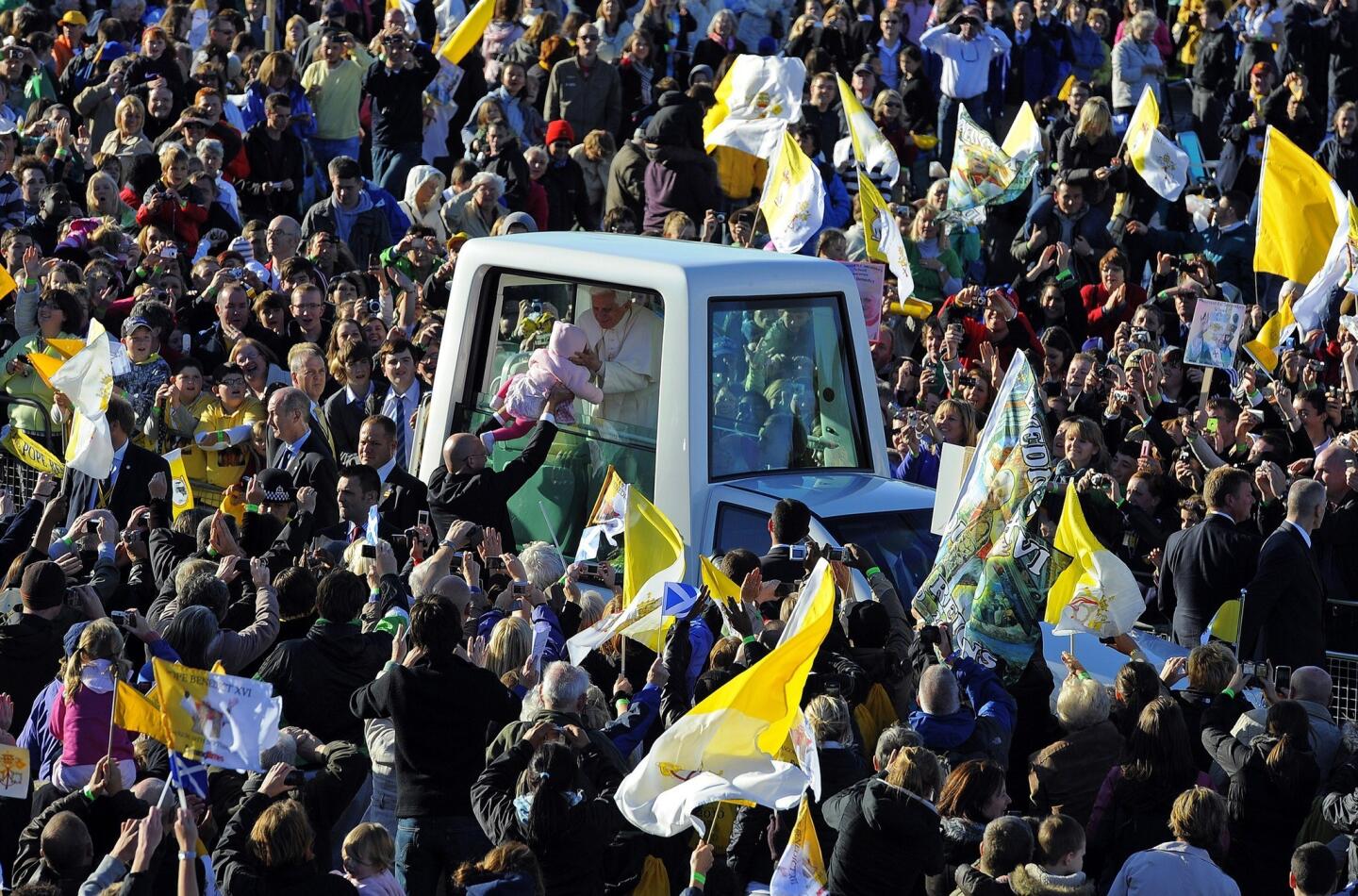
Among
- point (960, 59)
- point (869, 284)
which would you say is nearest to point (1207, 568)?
point (869, 284)

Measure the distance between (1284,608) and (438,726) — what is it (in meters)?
4.01

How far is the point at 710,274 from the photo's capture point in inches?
374

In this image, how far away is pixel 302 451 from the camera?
10664 mm

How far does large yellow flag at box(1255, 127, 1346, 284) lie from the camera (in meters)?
12.4

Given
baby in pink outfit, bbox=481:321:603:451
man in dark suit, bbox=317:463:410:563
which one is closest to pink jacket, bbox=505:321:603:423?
baby in pink outfit, bbox=481:321:603:451

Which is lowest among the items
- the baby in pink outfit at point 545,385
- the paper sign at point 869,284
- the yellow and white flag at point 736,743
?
the yellow and white flag at point 736,743

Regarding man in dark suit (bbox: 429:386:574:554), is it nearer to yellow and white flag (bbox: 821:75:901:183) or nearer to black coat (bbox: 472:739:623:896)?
black coat (bbox: 472:739:623:896)

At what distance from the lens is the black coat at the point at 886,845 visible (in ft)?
21.9

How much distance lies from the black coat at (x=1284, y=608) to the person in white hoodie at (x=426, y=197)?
766 centimetres

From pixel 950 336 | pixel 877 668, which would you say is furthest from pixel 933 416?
pixel 877 668

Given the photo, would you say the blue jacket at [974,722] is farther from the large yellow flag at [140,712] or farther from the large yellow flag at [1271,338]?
the large yellow flag at [1271,338]

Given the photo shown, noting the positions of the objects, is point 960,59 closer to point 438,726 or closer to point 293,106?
point 293,106

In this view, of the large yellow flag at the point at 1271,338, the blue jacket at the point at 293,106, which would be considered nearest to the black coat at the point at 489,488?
the large yellow flag at the point at 1271,338

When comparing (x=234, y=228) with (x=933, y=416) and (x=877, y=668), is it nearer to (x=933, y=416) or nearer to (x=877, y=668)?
(x=933, y=416)
